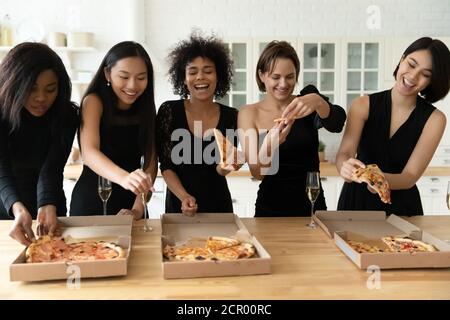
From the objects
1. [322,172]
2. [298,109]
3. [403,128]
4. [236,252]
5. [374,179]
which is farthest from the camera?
[322,172]

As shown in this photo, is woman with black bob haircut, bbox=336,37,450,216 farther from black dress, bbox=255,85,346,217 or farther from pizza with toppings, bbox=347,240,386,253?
pizza with toppings, bbox=347,240,386,253

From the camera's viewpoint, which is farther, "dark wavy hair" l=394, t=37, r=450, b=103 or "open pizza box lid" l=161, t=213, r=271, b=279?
"dark wavy hair" l=394, t=37, r=450, b=103

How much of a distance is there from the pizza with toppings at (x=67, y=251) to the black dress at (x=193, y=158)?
79 cm

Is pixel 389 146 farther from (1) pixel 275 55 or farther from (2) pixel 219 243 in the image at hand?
(2) pixel 219 243

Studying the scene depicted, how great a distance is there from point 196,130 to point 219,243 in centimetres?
86

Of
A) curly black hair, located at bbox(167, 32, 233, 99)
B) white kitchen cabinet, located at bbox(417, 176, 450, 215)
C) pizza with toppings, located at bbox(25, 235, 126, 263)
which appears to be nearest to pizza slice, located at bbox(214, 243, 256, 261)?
pizza with toppings, located at bbox(25, 235, 126, 263)

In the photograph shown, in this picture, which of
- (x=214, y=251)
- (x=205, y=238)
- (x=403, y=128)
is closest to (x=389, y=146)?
(x=403, y=128)

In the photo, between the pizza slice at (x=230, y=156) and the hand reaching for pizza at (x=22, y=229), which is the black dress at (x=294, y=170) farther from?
the hand reaching for pizza at (x=22, y=229)

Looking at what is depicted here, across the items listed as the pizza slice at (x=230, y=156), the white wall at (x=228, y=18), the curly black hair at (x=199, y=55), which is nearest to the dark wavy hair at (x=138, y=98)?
the curly black hair at (x=199, y=55)

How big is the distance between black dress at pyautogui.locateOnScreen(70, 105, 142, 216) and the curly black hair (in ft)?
1.07

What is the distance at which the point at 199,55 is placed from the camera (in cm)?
222

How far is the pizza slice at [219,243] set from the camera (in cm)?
143

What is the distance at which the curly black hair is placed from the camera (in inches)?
88.7
